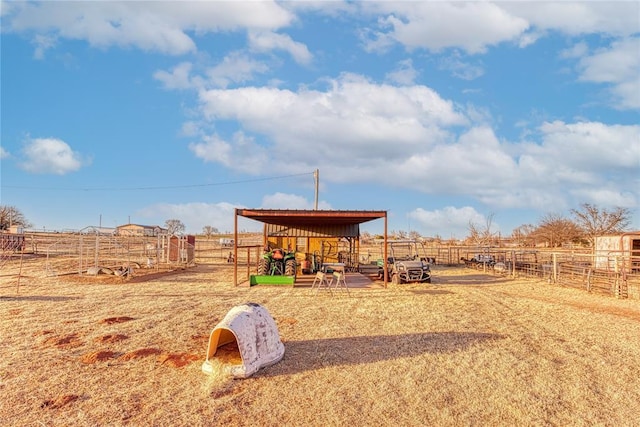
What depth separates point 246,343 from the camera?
20.0 feet

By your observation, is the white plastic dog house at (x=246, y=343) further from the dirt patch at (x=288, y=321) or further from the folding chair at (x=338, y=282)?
the folding chair at (x=338, y=282)

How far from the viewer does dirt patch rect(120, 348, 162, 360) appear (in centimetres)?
680

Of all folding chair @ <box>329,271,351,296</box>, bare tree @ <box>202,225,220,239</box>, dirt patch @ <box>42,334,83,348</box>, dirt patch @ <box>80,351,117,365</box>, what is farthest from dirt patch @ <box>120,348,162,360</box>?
bare tree @ <box>202,225,220,239</box>

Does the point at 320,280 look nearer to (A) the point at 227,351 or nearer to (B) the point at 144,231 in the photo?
(A) the point at 227,351

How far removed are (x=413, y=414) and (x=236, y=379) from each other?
2.50 metres

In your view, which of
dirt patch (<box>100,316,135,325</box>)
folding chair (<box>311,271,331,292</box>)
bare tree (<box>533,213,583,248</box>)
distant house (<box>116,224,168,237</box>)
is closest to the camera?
dirt patch (<box>100,316,135,325</box>)

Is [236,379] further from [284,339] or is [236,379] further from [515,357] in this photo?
[515,357]

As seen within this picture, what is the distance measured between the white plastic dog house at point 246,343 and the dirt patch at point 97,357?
181 cm

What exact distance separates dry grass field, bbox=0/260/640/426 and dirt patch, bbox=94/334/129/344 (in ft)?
0.23

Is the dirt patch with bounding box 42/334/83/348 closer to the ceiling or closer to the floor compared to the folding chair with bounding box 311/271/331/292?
closer to the floor

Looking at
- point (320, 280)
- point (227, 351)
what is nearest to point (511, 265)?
point (320, 280)

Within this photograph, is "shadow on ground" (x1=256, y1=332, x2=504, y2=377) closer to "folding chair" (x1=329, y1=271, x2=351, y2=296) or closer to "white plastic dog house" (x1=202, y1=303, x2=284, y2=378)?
"white plastic dog house" (x1=202, y1=303, x2=284, y2=378)

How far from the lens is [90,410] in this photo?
16.1ft

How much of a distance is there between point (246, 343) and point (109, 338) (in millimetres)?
3444
